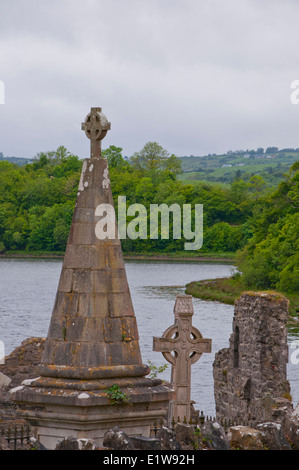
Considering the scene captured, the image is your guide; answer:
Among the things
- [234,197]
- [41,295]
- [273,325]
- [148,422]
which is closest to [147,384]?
[148,422]

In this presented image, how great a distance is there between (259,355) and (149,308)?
5195 centimetres

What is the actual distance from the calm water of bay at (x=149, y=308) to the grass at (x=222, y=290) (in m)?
1.38

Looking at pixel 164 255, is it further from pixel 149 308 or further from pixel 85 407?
pixel 85 407

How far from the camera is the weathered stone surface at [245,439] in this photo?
7.89 m

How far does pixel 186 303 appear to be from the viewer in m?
15.7

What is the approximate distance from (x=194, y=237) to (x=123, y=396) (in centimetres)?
15690

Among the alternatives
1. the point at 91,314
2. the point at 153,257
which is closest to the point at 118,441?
the point at 91,314

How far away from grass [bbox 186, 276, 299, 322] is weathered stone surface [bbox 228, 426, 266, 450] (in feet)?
219

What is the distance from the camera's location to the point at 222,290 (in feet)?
296

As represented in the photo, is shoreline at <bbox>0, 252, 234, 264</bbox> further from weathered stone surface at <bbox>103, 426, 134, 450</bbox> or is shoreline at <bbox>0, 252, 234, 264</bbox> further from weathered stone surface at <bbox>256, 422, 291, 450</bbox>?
weathered stone surface at <bbox>103, 426, 134, 450</bbox>

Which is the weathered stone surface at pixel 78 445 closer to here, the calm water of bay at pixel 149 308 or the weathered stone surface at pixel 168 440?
the weathered stone surface at pixel 168 440

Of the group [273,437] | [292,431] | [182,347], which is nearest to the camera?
[273,437]

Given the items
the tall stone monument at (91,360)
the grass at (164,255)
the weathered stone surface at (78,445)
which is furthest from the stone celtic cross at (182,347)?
the grass at (164,255)

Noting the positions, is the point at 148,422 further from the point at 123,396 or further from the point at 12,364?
the point at 12,364
